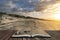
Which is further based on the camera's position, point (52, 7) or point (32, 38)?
point (52, 7)

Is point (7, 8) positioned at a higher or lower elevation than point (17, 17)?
higher

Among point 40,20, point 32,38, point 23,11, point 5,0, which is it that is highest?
point 5,0

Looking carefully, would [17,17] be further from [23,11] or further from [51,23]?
[51,23]

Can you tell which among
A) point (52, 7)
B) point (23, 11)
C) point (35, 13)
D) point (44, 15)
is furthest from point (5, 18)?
point (52, 7)

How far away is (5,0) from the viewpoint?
1.82 meters

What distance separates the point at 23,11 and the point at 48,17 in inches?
12.8

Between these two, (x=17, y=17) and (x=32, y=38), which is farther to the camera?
(x=17, y=17)

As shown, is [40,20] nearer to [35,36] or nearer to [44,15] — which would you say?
[44,15]

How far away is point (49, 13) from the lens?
71.0 inches

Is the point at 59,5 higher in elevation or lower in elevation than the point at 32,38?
higher

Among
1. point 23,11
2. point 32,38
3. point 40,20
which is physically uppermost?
point 23,11

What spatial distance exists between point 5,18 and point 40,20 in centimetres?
44

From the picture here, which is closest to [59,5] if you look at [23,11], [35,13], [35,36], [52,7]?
[52,7]

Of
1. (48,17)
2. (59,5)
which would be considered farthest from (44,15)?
(59,5)
